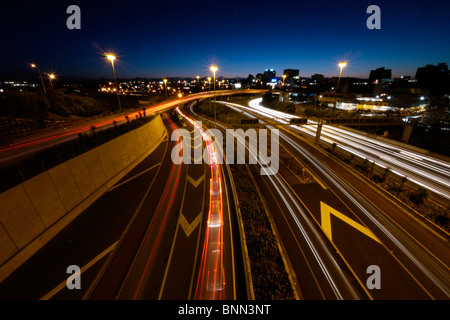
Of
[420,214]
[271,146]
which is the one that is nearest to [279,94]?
[271,146]

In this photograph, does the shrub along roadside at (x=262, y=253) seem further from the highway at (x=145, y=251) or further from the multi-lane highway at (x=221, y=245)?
the highway at (x=145, y=251)

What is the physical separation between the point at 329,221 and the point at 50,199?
73.7ft

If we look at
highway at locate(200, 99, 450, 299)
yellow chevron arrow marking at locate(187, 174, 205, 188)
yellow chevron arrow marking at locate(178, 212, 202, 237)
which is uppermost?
yellow chevron arrow marking at locate(187, 174, 205, 188)

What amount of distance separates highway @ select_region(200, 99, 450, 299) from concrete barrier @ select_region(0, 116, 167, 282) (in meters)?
17.4

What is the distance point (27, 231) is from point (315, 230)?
2069cm

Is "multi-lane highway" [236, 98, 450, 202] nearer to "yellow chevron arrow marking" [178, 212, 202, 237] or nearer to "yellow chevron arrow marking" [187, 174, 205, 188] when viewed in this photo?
"yellow chevron arrow marking" [187, 174, 205, 188]

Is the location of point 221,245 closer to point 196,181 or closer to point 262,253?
point 262,253

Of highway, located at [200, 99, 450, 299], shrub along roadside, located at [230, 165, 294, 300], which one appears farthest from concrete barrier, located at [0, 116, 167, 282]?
highway, located at [200, 99, 450, 299]

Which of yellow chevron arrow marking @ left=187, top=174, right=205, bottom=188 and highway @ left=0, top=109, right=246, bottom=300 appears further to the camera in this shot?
yellow chevron arrow marking @ left=187, top=174, right=205, bottom=188

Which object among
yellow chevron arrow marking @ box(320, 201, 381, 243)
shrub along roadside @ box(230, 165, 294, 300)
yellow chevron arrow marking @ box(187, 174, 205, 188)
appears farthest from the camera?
yellow chevron arrow marking @ box(187, 174, 205, 188)

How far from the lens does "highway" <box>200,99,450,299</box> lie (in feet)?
35.4

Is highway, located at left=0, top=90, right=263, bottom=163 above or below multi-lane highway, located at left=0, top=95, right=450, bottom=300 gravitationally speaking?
above

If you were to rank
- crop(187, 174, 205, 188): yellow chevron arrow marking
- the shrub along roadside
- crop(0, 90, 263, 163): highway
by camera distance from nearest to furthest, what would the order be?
the shrub along roadside → crop(0, 90, 263, 163): highway → crop(187, 174, 205, 188): yellow chevron arrow marking
